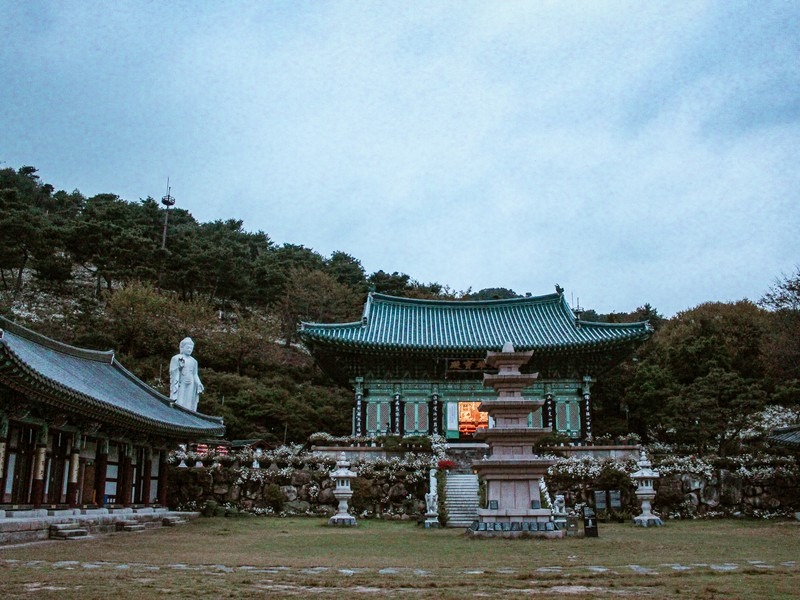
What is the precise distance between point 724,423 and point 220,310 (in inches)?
1732

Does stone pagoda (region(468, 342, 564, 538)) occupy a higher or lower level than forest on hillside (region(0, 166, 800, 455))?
lower

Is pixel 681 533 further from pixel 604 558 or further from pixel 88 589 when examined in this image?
pixel 88 589

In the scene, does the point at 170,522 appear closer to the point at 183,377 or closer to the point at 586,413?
the point at 183,377

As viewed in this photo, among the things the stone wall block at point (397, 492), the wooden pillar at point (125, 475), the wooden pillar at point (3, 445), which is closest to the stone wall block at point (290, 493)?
the stone wall block at point (397, 492)

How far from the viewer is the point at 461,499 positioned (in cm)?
2595

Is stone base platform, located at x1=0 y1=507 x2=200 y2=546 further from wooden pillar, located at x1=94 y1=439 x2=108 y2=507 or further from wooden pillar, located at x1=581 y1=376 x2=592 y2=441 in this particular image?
wooden pillar, located at x1=581 y1=376 x2=592 y2=441

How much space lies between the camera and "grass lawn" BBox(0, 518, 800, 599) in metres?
Answer: 8.23

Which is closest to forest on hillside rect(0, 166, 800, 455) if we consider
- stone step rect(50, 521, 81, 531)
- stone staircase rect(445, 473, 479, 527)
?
stone staircase rect(445, 473, 479, 527)

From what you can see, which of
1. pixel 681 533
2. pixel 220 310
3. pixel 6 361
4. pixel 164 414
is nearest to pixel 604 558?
pixel 681 533

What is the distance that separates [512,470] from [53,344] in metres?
14.9

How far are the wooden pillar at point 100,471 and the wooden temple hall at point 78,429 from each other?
1.1 inches

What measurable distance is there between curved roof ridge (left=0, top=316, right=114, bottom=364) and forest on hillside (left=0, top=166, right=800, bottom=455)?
1476cm

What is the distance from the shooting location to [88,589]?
8.12 metres

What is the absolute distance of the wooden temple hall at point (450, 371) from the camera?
113 ft
